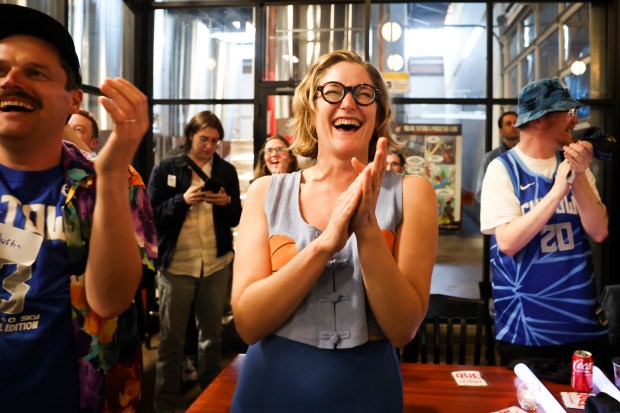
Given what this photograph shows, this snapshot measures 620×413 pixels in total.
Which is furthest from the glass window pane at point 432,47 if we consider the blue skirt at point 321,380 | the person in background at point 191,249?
the blue skirt at point 321,380

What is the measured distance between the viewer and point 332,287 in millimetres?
1215

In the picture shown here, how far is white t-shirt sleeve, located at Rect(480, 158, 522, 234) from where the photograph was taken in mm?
2033

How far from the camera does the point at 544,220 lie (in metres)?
1.90

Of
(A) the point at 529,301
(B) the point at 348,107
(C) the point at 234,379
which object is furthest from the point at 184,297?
(B) the point at 348,107

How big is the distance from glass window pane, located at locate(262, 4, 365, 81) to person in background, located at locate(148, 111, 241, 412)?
1.76 metres

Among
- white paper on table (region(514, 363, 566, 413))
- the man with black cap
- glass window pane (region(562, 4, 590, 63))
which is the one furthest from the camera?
glass window pane (region(562, 4, 590, 63))

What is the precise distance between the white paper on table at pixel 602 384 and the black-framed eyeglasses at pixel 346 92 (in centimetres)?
111

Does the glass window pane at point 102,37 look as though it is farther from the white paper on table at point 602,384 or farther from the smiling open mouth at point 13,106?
the white paper on table at point 602,384

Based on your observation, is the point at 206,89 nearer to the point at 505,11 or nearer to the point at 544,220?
the point at 505,11

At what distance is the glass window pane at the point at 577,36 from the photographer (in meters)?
4.85

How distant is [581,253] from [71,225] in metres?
1.78

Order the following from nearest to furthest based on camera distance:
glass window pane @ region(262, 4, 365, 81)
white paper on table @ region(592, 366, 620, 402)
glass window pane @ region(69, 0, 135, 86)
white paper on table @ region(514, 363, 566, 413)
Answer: white paper on table @ region(514, 363, 566, 413) → white paper on table @ region(592, 366, 620, 402) → glass window pane @ region(69, 0, 135, 86) → glass window pane @ region(262, 4, 365, 81)

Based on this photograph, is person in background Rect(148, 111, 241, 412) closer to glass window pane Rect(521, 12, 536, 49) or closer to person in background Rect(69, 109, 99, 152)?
person in background Rect(69, 109, 99, 152)

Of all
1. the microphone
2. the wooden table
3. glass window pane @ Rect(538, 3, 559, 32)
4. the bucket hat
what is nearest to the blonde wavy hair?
the wooden table
